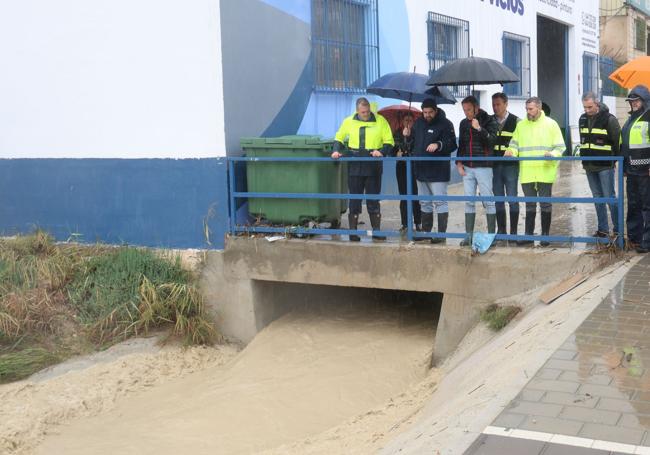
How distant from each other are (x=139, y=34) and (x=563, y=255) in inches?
211

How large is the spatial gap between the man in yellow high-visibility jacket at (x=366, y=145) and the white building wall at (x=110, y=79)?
57.5 inches

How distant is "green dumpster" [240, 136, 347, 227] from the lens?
870 centimetres

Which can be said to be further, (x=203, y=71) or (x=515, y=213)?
(x=203, y=71)

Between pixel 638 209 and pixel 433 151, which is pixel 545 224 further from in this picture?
pixel 433 151

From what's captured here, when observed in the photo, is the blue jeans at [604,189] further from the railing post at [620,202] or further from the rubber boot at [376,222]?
the rubber boot at [376,222]

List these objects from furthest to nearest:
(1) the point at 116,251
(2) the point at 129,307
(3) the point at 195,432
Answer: (1) the point at 116,251 < (2) the point at 129,307 < (3) the point at 195,432

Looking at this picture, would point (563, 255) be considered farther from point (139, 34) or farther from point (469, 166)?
point (139, 34)

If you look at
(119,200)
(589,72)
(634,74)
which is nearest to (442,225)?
(634,74)

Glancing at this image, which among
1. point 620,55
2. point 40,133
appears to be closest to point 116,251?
point 40,133

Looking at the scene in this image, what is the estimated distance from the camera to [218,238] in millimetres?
9195

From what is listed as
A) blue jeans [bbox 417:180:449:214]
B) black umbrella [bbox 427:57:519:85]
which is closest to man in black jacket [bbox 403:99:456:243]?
blue jeans [bbox 417:180:449:214]

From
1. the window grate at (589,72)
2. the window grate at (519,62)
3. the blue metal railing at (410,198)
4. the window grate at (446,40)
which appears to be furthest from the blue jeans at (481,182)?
the window grate at (589,72)

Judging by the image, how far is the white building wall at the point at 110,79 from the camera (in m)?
8.99

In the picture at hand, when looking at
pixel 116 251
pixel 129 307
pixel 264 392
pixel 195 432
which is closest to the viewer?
pixel 195 432
